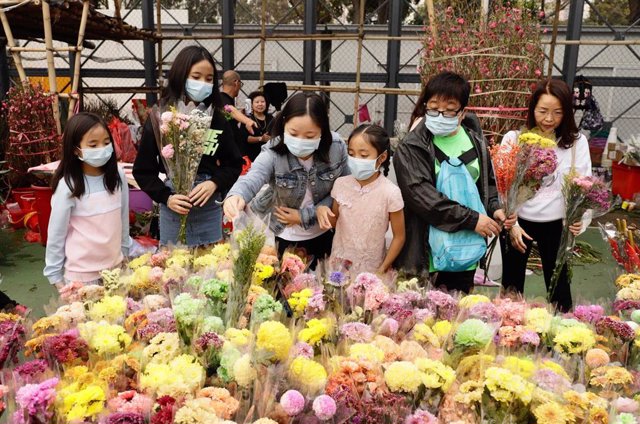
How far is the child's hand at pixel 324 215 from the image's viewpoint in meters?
2.19

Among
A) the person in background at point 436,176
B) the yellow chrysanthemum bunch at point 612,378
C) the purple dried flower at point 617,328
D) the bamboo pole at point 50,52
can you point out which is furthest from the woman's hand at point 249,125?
the yellow chrysanthemum bunch at point 612,378

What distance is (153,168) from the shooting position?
2418mm

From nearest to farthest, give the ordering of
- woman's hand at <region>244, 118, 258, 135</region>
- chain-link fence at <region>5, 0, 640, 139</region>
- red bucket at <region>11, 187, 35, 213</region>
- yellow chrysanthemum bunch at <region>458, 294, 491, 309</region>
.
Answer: yellow chrysanthemum bunch at <region>458, 294, 491, 309</region> → red bucket at <region>11, 187, 35, 213</region> → woman's hand at <region>244, 118, 258, 135</region> → chain-link fence at <region>5, 0, 640, 139</region>

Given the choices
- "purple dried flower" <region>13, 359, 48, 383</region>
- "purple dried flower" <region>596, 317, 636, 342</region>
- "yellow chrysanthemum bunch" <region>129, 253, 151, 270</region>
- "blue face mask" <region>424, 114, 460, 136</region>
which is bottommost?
"purple dried flower" <region>596, 317, 636, 342</region>

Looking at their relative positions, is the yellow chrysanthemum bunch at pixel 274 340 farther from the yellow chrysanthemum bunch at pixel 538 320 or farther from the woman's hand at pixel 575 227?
the woman's hand at pixel 575 227

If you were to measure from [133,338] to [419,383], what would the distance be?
739mm

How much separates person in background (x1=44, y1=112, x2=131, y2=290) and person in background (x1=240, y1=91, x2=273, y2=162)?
117 inches

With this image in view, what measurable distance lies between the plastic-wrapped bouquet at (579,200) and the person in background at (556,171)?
0.29m

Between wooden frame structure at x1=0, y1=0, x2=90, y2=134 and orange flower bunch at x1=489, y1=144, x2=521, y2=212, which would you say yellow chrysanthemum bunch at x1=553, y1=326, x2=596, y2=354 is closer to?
orange flower bunch at x1=489, y1=144, x2=521, y2=212

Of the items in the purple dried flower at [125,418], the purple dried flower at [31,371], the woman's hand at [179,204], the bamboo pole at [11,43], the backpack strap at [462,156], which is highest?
the bamboo pole at [11,43]

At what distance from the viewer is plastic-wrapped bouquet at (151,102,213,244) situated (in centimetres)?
215

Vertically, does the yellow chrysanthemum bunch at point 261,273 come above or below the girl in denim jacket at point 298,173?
below

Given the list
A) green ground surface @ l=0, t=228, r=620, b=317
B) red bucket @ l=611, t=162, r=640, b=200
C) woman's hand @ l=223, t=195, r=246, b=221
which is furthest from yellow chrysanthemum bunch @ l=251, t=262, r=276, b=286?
red bucket @ l=611, t=162, r=640, b=200

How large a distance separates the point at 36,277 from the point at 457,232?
3.35 metres
